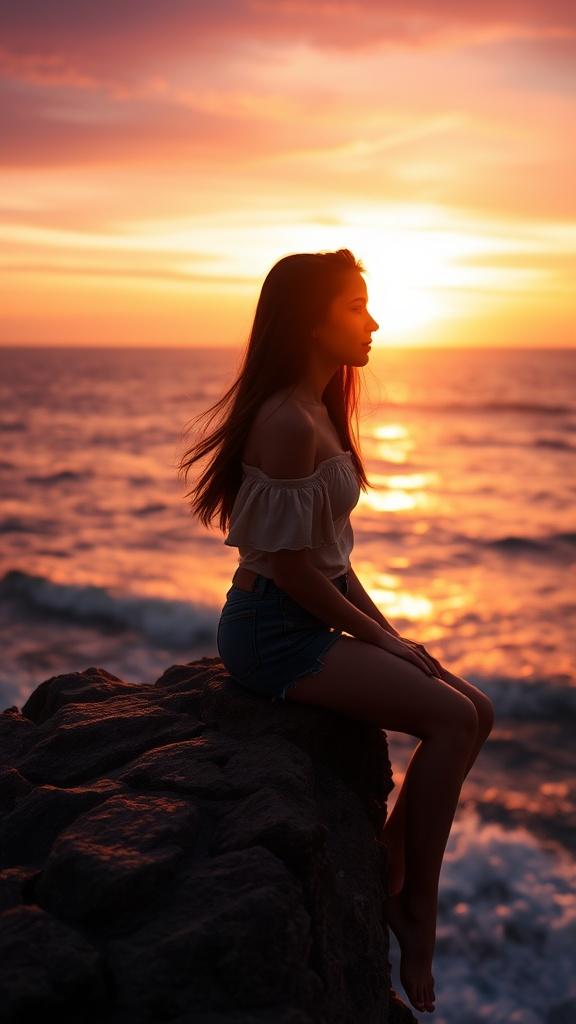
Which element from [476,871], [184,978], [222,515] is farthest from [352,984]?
[476,871]

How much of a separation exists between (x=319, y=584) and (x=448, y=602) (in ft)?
41.1

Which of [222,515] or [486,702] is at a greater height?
[222,515]

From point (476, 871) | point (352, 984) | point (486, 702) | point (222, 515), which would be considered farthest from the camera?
A: point (476, 871)

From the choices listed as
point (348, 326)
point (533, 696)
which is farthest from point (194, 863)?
point (533, 696)

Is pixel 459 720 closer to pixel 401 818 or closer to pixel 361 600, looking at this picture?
pixel 401 818

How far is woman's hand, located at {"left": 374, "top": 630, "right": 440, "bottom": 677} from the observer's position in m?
3.30

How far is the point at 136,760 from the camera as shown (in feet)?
10.5

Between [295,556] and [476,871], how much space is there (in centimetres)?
523

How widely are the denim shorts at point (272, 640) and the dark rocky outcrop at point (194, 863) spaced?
12cm

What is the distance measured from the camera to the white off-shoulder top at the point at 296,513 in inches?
129

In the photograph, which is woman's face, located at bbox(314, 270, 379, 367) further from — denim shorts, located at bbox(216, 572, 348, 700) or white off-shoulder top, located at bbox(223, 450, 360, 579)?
denim shorts, located at bbox(216, 572, 348, 700)

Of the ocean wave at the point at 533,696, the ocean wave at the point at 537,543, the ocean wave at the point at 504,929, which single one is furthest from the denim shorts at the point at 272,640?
the ocean wave at the point at 537,543

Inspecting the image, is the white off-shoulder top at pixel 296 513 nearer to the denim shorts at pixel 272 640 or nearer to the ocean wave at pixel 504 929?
the denim shorts at pixel 272 640

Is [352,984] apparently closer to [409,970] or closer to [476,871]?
[409,970]
